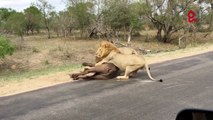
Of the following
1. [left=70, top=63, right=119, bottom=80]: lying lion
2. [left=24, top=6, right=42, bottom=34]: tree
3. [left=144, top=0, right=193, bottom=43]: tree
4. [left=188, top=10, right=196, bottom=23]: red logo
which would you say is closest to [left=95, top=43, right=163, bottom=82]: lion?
[left=70, top=63, right=119, bottom=80]: lying lion

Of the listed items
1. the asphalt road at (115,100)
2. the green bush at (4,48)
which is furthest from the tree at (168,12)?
the asphalt road at (115,100)

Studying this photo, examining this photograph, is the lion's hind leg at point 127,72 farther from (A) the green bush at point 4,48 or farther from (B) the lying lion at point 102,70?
(A) the green bush at point 4,48

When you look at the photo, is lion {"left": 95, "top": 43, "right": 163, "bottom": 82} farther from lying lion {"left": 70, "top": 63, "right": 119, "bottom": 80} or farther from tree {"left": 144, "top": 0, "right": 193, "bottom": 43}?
tree {"left": 144, "top": 0, "right": 193, "bottom": 43}

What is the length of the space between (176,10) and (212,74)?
2433 centimetres

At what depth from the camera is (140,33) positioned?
4034 cm

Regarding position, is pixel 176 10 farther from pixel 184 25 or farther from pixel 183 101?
pixel 183 101

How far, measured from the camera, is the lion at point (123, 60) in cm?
1059

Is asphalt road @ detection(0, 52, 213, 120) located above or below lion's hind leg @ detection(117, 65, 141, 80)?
below

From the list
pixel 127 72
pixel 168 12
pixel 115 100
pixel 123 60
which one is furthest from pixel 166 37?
pixel 115 100

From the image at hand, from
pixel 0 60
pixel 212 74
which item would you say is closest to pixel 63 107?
pixel 212 74

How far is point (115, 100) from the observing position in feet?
25.7

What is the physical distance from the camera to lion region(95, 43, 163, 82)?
34.8 ft

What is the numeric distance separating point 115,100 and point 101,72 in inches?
114

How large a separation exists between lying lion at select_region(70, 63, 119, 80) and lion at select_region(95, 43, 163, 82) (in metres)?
0.16
